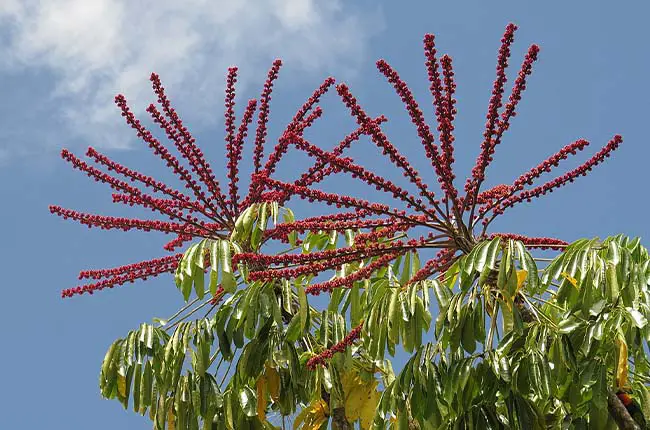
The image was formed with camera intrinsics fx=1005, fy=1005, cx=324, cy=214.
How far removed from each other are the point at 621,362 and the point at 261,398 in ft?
7.36

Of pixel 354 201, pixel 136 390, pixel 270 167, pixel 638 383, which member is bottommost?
pixel 638 383

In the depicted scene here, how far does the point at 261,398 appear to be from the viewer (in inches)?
238

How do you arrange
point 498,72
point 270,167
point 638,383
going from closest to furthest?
point 498,72 → point 638,383 → point 270,167

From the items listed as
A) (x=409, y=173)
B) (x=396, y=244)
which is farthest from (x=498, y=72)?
(x=396, y=244)

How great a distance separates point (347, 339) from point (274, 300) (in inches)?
28.7

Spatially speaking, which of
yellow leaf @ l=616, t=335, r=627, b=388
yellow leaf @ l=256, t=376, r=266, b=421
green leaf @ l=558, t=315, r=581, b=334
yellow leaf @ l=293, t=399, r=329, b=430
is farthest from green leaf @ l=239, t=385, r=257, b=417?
yellow leaf @ l=616, t=335, r=627, b=388

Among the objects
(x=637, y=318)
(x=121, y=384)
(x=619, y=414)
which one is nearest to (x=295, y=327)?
(x=121, y=384)

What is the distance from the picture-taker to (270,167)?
6.16m

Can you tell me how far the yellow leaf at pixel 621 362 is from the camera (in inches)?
185

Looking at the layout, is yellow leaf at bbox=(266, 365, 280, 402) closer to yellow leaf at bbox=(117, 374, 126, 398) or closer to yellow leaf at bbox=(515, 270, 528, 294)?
yellow leaf at bbox=(117, 374, 126, 398)

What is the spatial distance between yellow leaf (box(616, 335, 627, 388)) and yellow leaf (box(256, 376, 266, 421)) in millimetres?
2184

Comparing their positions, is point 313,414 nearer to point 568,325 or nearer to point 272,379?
point 272,379

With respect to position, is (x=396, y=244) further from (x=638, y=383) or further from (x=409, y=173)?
(x=638, y=383)

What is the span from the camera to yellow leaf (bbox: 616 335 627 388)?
4.70m
